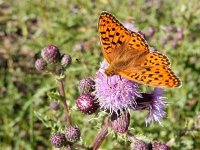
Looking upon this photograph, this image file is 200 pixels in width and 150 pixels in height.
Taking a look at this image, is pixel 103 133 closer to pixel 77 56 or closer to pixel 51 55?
pixel 51 55

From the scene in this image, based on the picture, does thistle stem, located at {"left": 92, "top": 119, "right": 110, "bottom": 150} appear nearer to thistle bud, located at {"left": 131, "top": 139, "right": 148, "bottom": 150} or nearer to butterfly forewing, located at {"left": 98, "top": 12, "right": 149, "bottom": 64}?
thistle bud, located at {"left": 131, "top": 139, "right": 148, "bottom": 150}

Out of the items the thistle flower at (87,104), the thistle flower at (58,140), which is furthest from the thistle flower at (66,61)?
the thistle flower at (58,140)

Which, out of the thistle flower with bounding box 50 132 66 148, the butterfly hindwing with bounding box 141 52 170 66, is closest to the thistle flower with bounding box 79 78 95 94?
the thistle flower with bounding box 50 132 66 148

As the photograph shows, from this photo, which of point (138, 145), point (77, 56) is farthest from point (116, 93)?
point (77, 56)

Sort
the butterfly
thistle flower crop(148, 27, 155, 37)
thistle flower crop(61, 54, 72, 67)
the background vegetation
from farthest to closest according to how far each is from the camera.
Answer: thistle flower crop(148, 27, 155, 37), the background vegetation, thistle flower crop(61, 54, 72, 67), the butterfly

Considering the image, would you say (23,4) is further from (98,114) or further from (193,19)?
(98,114)

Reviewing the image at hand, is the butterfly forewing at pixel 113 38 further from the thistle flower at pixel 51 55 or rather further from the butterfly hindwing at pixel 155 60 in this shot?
the thistle flower at pixel 51 55
